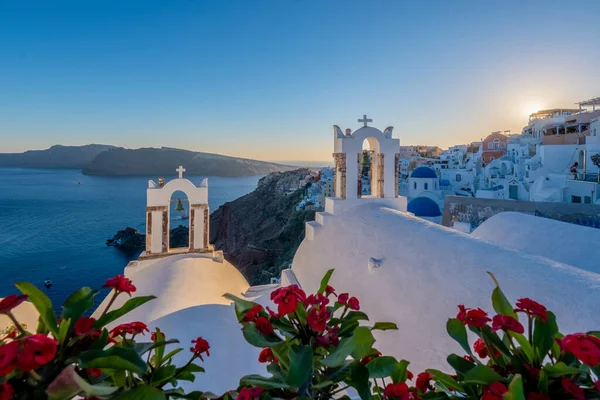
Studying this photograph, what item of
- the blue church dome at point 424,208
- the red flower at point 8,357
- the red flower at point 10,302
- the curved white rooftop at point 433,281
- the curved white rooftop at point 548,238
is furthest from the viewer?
the blue church dome at point 424,208

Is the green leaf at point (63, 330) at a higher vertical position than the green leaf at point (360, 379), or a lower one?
higher

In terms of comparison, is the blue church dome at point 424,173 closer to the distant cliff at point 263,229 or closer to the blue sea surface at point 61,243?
the distant cliff at point 263,229

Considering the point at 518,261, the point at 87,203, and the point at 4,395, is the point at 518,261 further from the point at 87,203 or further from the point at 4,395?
the point at 87,203

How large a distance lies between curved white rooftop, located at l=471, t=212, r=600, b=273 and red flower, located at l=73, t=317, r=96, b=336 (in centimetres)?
377

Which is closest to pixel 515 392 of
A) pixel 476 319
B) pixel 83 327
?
pixel 476 319

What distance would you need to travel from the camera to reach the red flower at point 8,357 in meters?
0.83

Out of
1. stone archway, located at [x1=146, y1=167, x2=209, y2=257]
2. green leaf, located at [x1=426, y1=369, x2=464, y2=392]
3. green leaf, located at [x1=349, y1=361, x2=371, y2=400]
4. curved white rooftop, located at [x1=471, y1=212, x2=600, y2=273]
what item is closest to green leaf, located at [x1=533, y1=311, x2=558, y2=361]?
green leaf, located at [x1=426, y1=369, x2=464, y2=392]

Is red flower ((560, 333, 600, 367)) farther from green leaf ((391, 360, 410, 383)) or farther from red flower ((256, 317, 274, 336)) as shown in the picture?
red flower ((256, 317, 274, 336))

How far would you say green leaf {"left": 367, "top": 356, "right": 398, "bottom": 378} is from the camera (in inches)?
51.3

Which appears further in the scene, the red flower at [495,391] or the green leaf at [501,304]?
the green leaf at [501,304]

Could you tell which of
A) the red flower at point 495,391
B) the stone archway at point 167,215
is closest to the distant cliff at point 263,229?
the stone archway at point 167,215

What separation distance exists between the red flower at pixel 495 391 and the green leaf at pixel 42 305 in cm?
139

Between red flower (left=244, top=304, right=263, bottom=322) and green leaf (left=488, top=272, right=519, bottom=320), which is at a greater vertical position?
green leaf (left=488, top=272, right=519, bottom=320)

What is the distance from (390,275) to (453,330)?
2486 mm
